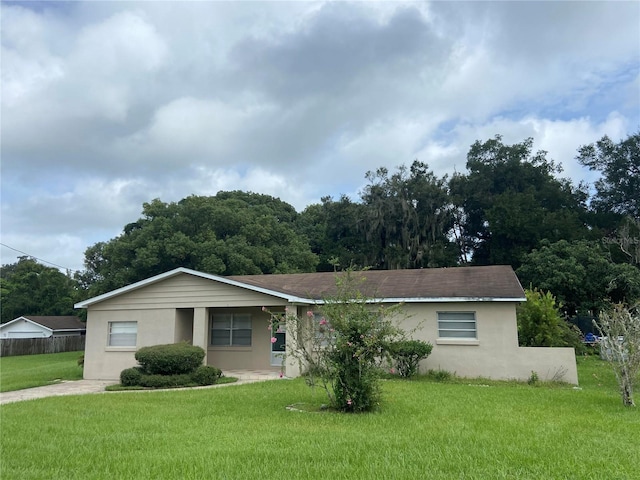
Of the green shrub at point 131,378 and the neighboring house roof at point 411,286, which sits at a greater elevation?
the neighboring house roof at point 411,286

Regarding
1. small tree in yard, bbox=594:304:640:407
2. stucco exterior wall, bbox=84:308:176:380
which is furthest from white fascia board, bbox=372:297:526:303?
stucco exterior wall, bbox=84:308:176:380

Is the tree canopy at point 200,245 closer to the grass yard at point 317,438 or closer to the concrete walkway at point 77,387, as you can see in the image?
the concrete walkway at point 77,387

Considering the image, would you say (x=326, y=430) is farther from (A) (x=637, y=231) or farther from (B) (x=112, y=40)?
(A) (x=637, y=231)

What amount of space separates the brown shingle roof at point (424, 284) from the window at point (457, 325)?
0.77 m

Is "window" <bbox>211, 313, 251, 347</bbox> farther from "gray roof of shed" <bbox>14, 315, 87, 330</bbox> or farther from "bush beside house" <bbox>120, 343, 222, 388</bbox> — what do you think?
"gray roof of shed" <bbox>14, 315, 87, 330</bbox>

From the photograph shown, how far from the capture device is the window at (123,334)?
16547 mm

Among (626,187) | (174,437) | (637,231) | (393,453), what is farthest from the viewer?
(626,187)

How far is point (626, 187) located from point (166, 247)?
3766 cm

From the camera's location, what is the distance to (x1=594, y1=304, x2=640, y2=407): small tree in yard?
924cm

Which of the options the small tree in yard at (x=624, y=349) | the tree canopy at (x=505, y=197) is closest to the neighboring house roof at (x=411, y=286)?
the small tree in yard at (x=624, y=349)

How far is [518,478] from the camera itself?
482 cm

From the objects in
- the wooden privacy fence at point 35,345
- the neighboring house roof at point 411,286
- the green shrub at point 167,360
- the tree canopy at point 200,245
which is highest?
the tree canopy at point 200,245

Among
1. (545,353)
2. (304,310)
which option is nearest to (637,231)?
(545,353)

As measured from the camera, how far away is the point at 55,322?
4481 centimetres
